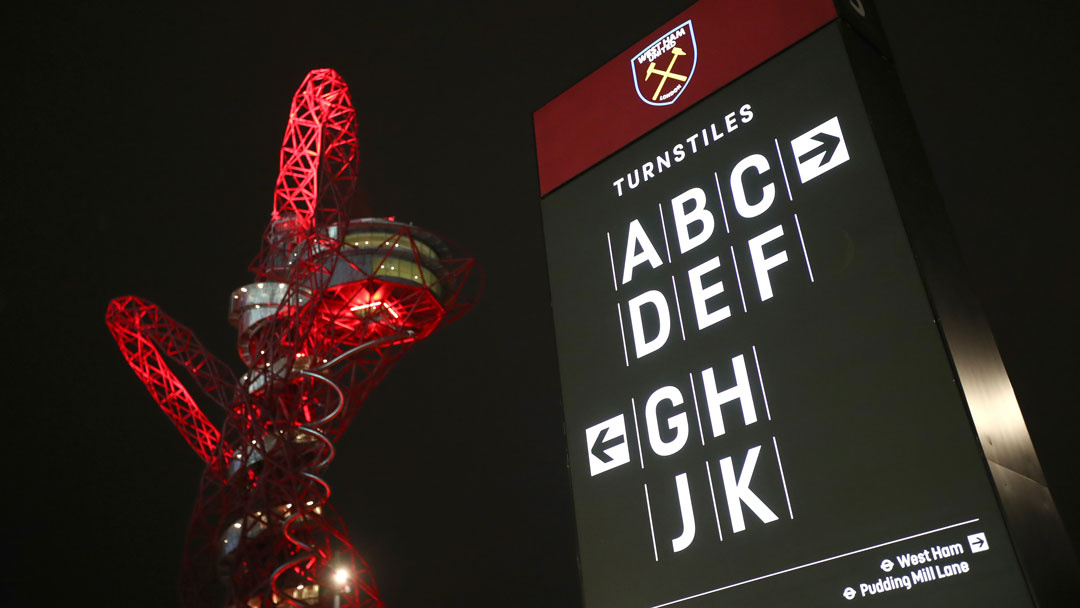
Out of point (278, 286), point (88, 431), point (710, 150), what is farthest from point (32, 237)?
point (710, 150)

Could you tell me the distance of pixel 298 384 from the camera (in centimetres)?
2238

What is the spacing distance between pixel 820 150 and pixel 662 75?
1591mm

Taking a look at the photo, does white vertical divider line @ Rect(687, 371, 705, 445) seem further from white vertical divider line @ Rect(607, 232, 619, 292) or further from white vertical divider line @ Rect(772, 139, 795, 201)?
white vertical divider line @ Rect(772, 139, 795, 201)

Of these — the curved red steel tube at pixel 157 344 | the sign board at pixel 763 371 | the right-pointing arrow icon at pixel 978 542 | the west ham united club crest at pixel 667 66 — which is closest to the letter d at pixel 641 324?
the sign board at pixel 763 371

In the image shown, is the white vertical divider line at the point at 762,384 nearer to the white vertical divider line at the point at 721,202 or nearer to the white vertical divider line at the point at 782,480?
the white vertical divider line at the point at 782,480

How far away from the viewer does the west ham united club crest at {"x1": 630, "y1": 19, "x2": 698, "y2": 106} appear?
23.1ft

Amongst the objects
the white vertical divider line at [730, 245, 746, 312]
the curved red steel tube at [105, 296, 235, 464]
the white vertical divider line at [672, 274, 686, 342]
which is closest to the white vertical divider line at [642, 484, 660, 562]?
the white vertical divider line at [672, 274, 686, 342]

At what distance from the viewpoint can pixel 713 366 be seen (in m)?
6.04

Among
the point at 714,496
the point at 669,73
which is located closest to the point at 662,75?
the point at 669,73

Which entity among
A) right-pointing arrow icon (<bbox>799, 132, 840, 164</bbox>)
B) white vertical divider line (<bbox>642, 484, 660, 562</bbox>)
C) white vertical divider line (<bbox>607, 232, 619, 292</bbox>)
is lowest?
white vertical divider line (<bbox>642, 484, 660, 562</bbox>)

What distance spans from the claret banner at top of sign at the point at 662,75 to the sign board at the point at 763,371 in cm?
4

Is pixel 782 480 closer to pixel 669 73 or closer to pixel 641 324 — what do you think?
pixel 641 324

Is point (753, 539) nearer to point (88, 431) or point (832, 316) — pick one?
point (832, 316)

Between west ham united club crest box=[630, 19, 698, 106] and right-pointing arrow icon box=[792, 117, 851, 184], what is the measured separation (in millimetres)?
1200
